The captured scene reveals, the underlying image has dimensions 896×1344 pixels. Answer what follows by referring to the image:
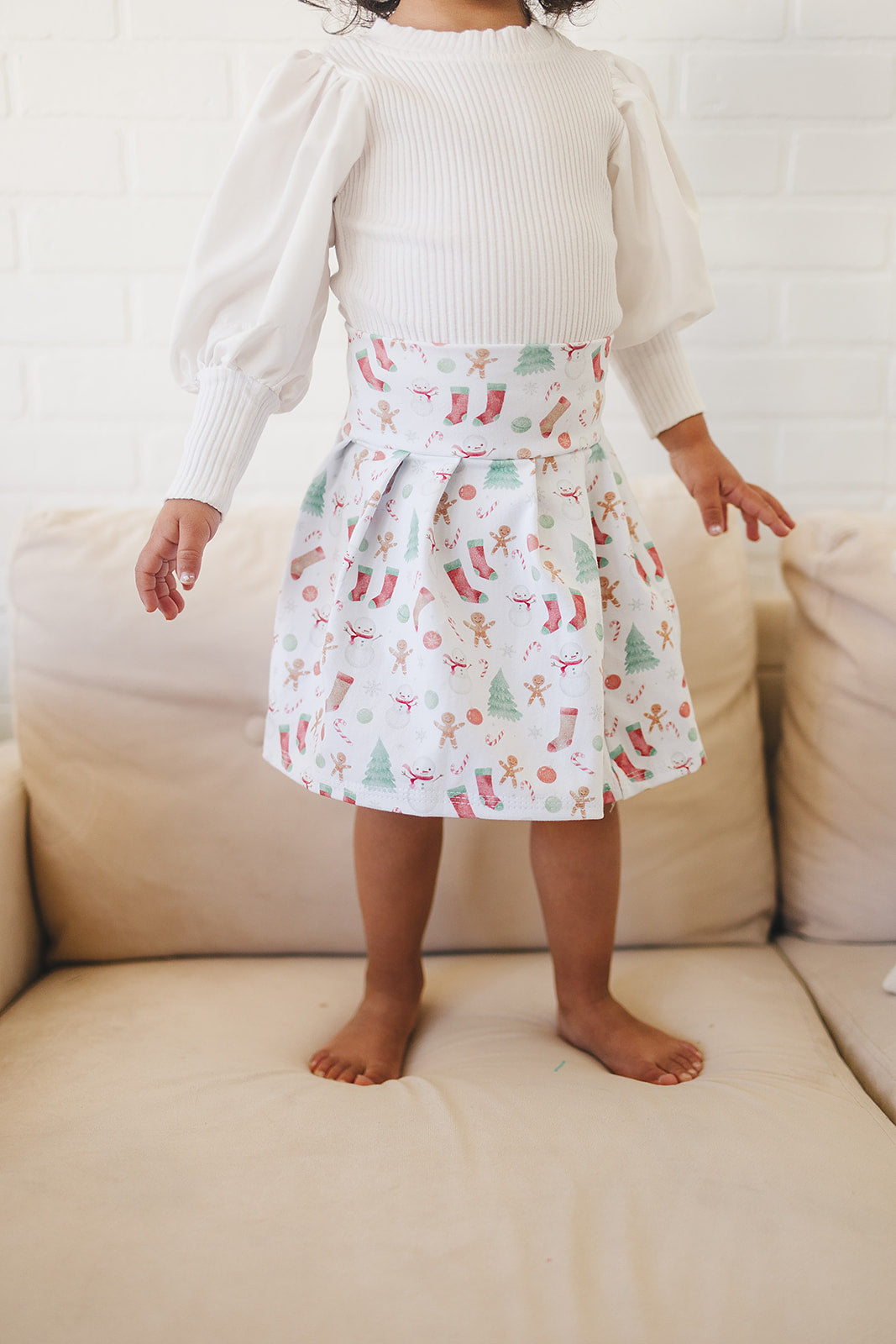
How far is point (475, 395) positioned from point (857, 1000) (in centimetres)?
62

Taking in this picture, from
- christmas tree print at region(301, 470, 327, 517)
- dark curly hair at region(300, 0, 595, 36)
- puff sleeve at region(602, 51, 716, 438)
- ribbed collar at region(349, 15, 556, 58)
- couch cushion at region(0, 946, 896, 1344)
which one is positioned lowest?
couch cushion at region(0, 946, 896, 1344)

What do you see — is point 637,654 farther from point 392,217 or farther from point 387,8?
point 387,8

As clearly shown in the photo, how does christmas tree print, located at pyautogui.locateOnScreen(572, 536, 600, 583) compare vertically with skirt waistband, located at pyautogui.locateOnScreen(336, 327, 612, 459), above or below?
below

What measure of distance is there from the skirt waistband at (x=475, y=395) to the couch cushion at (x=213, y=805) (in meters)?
0.28

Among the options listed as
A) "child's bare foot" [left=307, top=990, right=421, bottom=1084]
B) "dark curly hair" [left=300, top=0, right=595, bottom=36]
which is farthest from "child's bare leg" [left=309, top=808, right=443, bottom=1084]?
"dark curly hair" [left=300, top=0, right=595, bottom=36]

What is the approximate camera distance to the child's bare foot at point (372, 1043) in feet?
2.96

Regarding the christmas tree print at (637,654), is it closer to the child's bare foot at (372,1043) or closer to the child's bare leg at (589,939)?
the child's bare leg at (589,939)

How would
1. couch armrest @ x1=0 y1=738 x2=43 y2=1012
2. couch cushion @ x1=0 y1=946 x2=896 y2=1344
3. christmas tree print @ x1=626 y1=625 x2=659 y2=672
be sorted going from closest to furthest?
couch cushion @ x1=0 y1=946 x2=896 y2=1344
christmas tree print @ x1=626 y1=625 x2=659 y2=672
couch armrest @ x1=0 y1=738 x2=43 y2=1012

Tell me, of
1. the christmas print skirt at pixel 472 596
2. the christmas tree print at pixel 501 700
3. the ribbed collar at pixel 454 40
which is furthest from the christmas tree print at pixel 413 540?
the ribbed collar at pixel 454 40

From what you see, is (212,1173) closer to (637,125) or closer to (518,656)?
(518,656)

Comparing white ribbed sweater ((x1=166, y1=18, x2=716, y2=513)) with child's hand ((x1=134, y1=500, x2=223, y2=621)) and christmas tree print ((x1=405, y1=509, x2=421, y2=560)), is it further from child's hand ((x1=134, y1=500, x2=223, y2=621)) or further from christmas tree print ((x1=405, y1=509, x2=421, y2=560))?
christmas tree print ((x1=405, y1=509, x2=421, y2=560))

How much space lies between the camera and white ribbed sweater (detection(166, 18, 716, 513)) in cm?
82

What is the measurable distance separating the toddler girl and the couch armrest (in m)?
0.32

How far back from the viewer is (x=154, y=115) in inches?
46.6
